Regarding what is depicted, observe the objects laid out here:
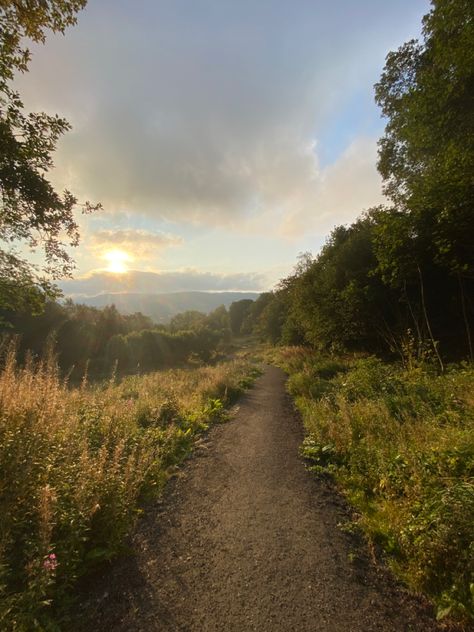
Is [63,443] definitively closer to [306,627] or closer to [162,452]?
[162,452]

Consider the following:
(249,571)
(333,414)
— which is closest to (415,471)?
(249,571)

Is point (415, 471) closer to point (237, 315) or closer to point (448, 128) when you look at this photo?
point (448, 128)

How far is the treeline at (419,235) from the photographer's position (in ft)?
25.8

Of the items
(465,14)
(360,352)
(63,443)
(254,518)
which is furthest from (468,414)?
Result: (360,352)

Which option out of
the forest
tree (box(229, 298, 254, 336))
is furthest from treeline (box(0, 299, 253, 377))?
tree (box(229, 298, 254, 336))

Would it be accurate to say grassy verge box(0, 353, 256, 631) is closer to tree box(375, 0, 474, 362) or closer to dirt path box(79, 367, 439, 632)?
dirt path box(79, 367, 439, 632)

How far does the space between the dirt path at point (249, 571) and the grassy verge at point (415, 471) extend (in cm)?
32

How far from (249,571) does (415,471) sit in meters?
2.47

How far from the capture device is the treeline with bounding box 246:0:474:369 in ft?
25.8

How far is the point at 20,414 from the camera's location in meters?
4.15

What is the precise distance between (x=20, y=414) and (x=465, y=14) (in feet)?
41.7

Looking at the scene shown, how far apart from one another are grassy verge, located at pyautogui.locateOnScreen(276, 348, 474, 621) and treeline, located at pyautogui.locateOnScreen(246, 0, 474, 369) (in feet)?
9.49

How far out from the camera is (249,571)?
9.78ft

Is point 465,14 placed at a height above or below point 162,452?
above
